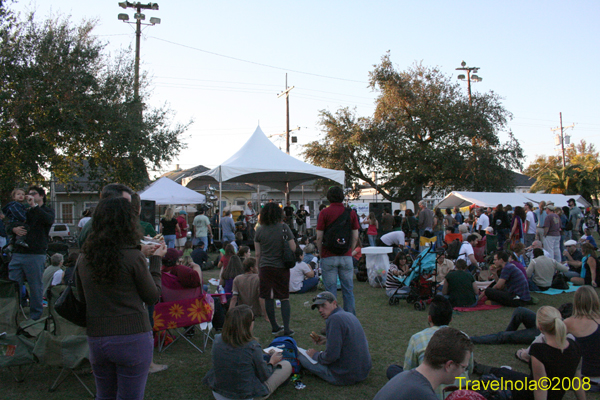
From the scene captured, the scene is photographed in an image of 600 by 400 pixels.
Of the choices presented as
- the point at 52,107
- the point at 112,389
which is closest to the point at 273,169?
the point at 52,107

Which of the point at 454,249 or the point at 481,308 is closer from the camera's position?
the point at 481,308

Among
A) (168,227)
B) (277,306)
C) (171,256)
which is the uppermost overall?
(168,227)

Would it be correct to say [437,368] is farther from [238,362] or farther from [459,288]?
[459,288]

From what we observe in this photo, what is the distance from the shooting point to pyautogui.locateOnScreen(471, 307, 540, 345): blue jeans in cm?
489

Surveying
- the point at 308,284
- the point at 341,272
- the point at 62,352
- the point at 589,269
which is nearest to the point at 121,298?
the point at 62,352

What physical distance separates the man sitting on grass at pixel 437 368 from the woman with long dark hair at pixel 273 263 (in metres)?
3.14

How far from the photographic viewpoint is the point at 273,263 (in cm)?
521

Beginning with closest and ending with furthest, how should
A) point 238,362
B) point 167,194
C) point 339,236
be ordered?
point 238,362
point 339,236
point 167,194

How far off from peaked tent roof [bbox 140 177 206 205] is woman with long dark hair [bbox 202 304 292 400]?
1238 cm

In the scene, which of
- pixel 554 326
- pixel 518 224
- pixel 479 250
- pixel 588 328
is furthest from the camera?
pixel 518 224

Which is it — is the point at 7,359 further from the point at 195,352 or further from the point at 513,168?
the point at 513,168

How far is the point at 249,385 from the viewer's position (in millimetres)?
3375

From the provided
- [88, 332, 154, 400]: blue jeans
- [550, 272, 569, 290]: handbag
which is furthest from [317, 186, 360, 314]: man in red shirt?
[550, 272, 569, 290]: handbag

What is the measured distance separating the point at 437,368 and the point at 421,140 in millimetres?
26186
